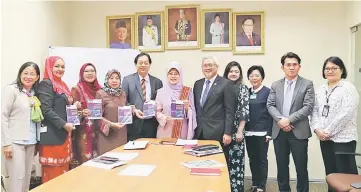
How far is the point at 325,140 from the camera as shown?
2957mm

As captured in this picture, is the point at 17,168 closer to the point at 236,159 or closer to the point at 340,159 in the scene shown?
the point at 236,159

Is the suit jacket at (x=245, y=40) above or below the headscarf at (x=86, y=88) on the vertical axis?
above

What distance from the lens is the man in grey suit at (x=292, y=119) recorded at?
118 inches

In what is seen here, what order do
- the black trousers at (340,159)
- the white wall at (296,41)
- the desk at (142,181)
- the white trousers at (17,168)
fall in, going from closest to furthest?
the desk at (142,181)
the black trousers at (340,159)
the white trousers at (17,168)
the white wall at (296,41)

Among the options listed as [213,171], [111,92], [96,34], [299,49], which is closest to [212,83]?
[111,92]

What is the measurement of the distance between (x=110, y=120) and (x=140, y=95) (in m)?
0.41

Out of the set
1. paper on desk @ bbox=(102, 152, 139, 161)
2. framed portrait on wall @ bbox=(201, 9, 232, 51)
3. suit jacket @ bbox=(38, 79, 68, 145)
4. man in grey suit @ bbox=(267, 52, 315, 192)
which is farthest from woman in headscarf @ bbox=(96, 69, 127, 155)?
framed portrait on wall @ bbox=(201, 9, 232, 51)

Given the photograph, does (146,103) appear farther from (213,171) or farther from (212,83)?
(213,171)

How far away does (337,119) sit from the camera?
9.30 feet

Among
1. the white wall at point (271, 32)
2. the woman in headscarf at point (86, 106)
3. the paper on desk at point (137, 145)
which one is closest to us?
the paper on desk at point (137, 145)

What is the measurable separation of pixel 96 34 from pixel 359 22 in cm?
358

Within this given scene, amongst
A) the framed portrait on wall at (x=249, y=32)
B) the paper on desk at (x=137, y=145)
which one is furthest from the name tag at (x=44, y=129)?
the framed portrait on wall at (x=249, y=32)

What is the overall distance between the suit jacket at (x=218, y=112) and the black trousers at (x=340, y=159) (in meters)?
0.94

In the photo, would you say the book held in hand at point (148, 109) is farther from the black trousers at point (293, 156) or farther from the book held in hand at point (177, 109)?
the black trousers at point (293, 156)
